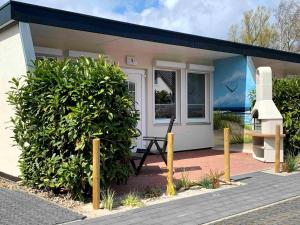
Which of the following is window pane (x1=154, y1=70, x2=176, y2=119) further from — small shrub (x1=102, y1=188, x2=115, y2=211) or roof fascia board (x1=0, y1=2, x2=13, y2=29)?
small shrub (x1=102, y1=188, x2=115, y2=211)

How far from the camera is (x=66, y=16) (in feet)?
26.1

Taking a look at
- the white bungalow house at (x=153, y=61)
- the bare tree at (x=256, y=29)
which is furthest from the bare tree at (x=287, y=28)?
the white bungalow house at (x=153, y=61)

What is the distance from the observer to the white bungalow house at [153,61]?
7707mm

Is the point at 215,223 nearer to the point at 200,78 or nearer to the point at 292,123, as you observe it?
the point at 292,123

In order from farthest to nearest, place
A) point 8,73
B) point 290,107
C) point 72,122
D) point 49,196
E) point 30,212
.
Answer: point 290,107 → point 8,73 → point 49,196 → point 72,122 → point 30,212

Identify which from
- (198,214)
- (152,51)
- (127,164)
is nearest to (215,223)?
(198,214)

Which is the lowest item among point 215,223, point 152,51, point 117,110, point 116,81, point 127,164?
point 215,223

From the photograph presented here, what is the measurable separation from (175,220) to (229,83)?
790 cm

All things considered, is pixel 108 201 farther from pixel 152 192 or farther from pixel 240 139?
pixel 240 139

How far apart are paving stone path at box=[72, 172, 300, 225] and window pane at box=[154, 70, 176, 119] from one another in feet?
15.1

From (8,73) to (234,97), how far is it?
7.11 m

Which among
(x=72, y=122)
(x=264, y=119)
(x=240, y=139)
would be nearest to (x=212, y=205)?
(x=72, y=122)

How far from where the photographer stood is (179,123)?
1245cm

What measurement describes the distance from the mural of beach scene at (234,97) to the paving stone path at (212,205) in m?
4.39
